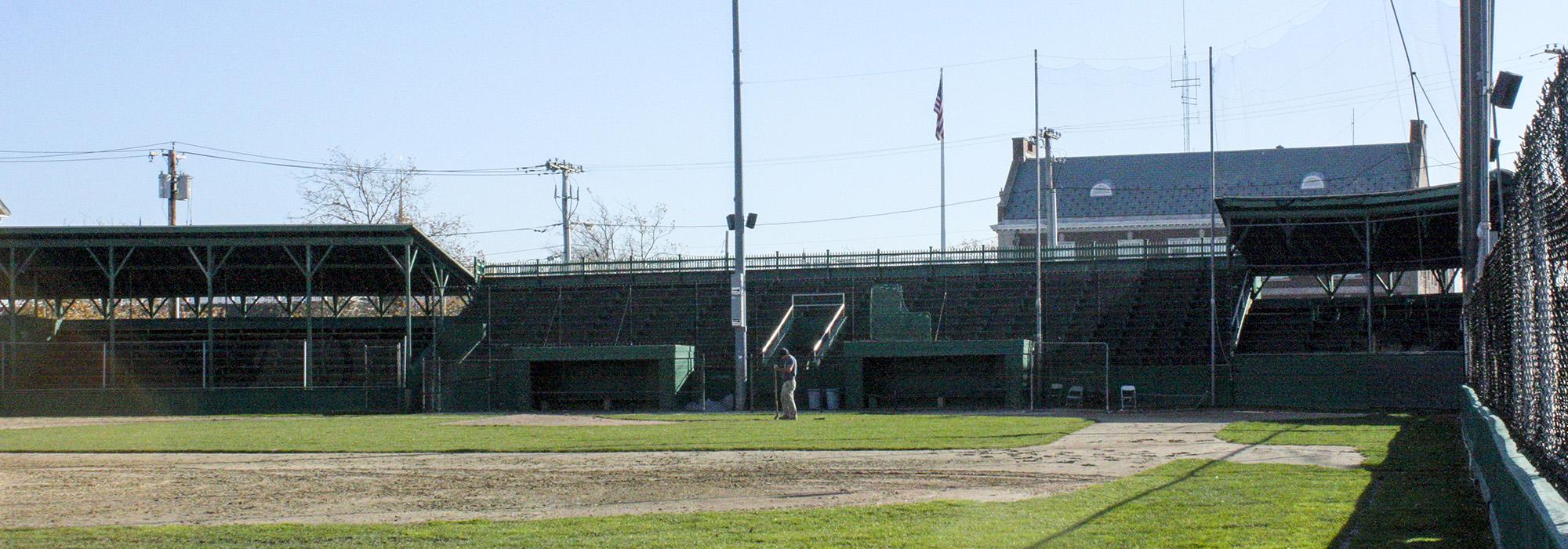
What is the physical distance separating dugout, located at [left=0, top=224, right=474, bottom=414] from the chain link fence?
104ft

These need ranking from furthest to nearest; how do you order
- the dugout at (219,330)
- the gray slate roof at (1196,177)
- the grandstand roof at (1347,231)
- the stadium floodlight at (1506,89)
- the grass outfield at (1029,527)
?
the gray slate roof at (1196,177), the dugout at (219,330), the grandstand roof at (1347,231), the stadium floodlight at (1506,89), the grass outfield at (1029,527)

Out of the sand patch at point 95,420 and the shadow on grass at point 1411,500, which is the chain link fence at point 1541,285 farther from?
the sand patch at point 95,420

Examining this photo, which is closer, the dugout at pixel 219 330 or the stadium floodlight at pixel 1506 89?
the stadium floodlight at pixel 1506 89

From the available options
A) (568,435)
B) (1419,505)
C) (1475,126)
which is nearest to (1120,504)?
(1419,505)

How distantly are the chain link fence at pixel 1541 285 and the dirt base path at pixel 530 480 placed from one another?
445 cm

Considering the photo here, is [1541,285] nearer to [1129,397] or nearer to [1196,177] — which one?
[1129,397]

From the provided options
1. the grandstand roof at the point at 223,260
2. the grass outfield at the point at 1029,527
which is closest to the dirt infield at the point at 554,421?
the grandstand roof at the point at 223,260

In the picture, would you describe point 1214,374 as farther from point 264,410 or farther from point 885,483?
point 264,410

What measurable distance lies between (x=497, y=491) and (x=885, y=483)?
3952 mm

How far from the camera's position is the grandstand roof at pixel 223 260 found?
4025cm

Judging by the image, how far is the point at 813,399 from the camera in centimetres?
3731

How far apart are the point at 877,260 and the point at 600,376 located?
1122 centimetres

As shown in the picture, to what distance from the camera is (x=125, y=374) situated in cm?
4203

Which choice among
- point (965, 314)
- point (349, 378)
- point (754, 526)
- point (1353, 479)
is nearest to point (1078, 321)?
point (965, 314)
